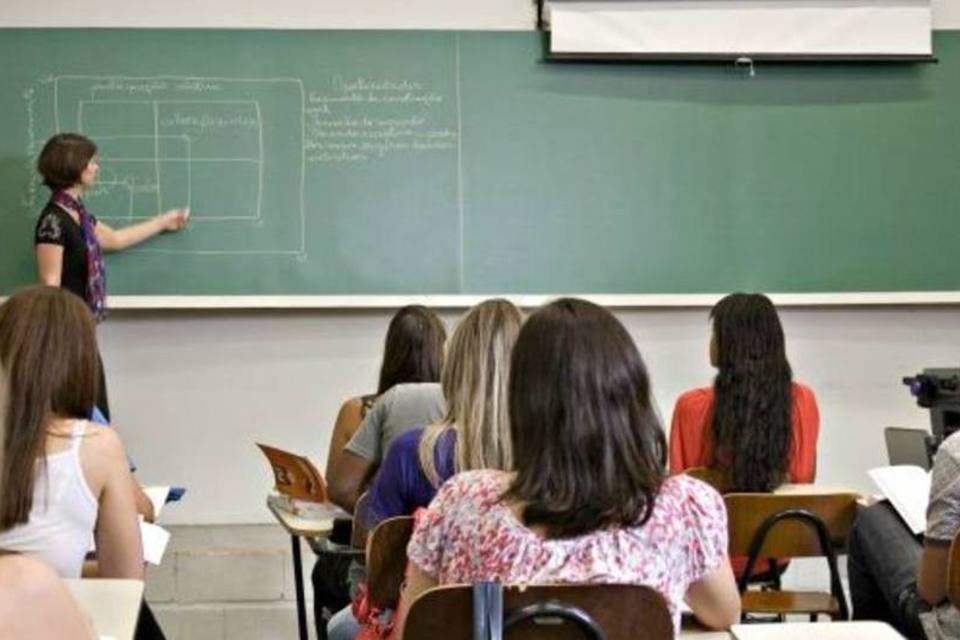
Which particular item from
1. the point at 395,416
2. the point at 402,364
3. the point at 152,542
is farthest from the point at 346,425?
the point at 152,542

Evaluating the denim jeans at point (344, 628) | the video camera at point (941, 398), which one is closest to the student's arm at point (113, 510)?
the denim jeans at point (344, 628)

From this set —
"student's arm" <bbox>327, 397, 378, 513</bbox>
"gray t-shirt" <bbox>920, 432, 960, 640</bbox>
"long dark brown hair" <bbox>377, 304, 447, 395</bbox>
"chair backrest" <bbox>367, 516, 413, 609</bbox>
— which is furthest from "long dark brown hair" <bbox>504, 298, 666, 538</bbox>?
"long dark brown hair" <bbox>377, 304, 447, 395</bbox>

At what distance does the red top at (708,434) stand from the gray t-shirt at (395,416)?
0.80 metres

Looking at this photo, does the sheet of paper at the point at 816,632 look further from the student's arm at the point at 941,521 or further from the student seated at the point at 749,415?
the student seated at the point at 749,415

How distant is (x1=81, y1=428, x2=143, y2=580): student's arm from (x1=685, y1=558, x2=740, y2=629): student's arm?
1.14 m

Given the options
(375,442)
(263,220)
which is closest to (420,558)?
(375,442)

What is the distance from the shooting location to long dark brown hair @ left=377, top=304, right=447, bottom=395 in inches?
134

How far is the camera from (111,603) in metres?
2.05

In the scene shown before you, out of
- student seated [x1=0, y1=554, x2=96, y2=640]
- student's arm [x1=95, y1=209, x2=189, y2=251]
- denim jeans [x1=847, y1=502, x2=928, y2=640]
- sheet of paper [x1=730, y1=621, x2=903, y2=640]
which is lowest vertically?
denim jeans [x1=847, y1=502, x2=928, y2=640]

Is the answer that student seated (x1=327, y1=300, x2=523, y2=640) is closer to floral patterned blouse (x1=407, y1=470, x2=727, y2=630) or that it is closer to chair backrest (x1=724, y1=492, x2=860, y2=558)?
floral patterned blouse (x1=407, y1=470, x2=727, y2=630)

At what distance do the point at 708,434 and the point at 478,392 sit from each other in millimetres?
1295

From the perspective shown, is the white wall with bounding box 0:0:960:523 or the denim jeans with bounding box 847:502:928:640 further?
the white wall with bounding box 0:0:960:523

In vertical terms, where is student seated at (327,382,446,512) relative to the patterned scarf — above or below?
below

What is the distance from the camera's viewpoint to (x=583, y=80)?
482 centimetres
